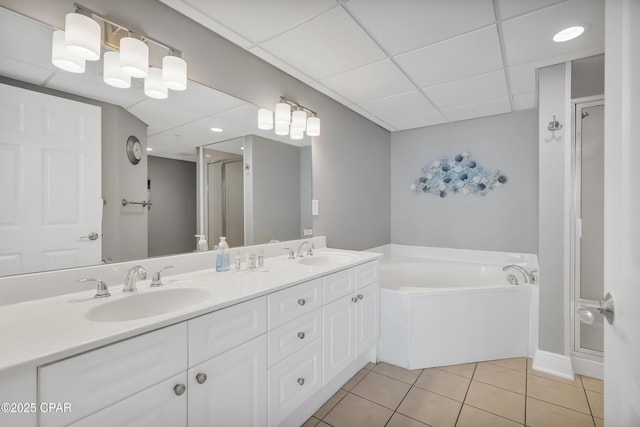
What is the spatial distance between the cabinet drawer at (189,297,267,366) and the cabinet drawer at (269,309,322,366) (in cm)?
10

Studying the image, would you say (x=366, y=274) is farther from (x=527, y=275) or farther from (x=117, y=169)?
(x=117, y=169)

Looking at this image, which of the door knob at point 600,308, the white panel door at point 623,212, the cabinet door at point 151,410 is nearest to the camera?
the white panel door at point 623,212

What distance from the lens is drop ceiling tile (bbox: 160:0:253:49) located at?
1.41 metres

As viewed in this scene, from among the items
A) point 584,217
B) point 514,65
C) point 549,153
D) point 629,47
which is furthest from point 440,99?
point 629,47

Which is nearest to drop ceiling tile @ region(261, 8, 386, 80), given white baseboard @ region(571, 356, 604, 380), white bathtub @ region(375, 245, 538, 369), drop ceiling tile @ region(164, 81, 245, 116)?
drop ceiling tile @ region(164, 81, 245, 116)

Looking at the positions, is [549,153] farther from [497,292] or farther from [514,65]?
[497,292]

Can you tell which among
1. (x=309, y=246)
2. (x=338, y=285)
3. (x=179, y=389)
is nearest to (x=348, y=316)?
(x=338, y=285)

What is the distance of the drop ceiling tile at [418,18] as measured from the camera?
140 centimetres

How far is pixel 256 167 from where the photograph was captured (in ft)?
6.52

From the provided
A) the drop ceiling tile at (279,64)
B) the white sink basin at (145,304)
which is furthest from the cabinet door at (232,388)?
the drop ceiling tile at (279,64)

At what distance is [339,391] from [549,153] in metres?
2.21

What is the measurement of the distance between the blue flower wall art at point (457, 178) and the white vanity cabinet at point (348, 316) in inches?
65.7

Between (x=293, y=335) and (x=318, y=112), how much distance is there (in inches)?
71.6

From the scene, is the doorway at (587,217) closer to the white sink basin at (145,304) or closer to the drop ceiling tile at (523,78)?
the drop ceiling tile at (523,78)
